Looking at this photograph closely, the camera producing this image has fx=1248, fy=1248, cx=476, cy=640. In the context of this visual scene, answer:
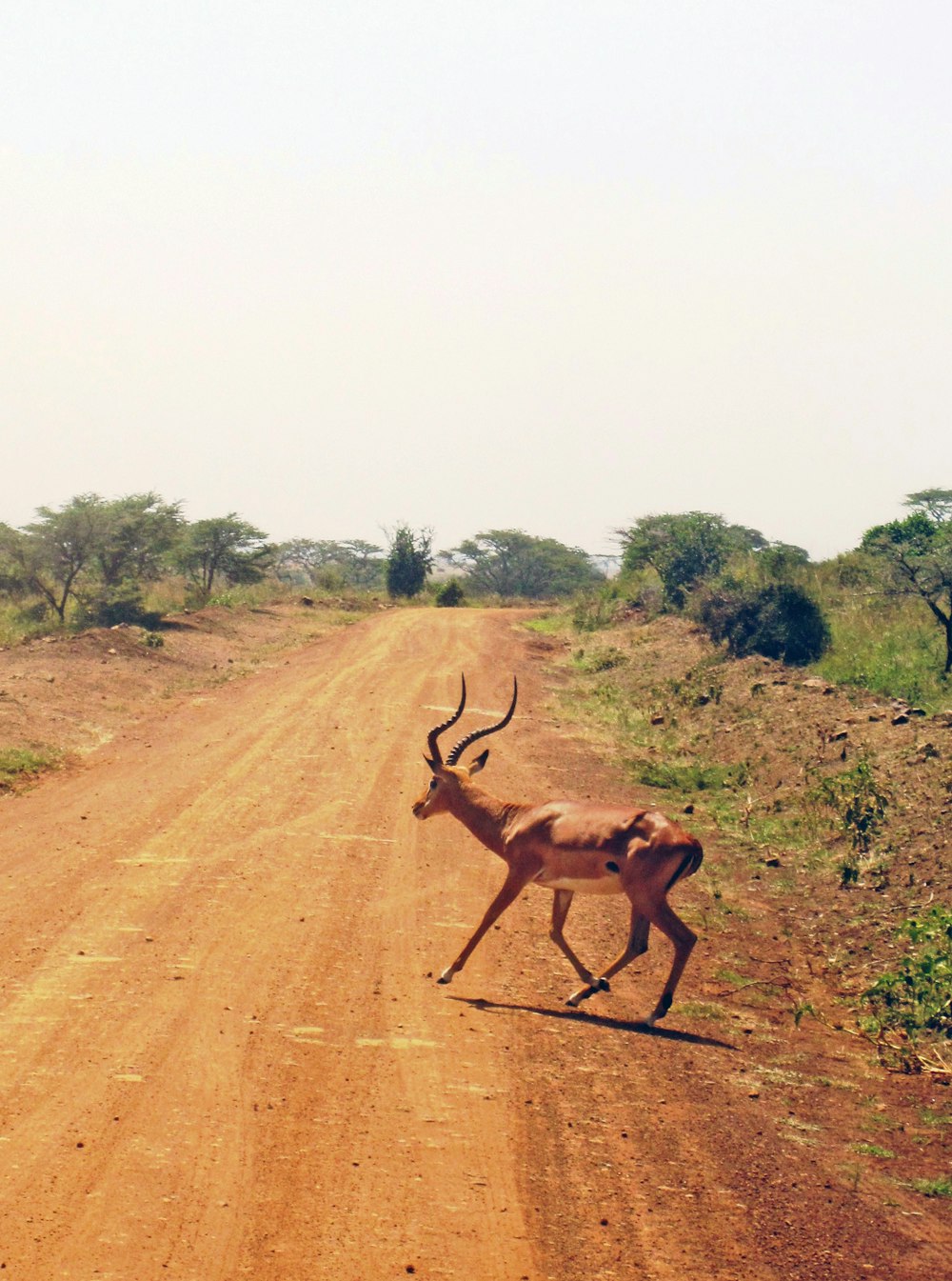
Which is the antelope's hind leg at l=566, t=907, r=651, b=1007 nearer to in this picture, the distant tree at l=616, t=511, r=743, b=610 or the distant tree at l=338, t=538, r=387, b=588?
the distant tree at l=616, t=511, r=743, b=610

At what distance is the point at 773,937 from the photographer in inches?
427

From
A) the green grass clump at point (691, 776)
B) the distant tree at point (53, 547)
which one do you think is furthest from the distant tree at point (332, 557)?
the green grass clump at point (691, 776)

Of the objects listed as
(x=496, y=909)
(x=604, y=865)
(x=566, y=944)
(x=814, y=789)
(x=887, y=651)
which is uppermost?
(x=887, y=651)

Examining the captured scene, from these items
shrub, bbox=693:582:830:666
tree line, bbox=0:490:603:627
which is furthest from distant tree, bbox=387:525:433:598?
shrub, bbox=693:582:830:666

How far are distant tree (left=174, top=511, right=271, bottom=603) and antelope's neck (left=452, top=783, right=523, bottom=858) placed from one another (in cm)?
3616

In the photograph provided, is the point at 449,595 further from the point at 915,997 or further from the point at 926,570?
the point at 915,997

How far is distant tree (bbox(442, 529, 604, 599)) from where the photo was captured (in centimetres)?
6994

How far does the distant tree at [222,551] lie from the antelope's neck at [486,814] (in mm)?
36158

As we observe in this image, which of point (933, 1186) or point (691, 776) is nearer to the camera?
point (933, 1186)

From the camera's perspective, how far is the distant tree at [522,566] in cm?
6994

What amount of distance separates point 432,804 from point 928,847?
200 inches

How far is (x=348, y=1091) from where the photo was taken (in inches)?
260

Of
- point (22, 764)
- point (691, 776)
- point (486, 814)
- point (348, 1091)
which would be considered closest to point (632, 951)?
point (486, 814)

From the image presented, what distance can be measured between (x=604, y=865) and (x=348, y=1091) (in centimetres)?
261
